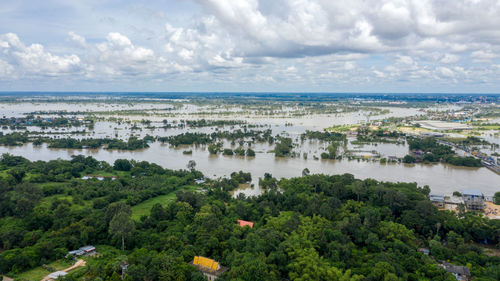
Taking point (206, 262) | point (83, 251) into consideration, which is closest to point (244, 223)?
point (206, 262)

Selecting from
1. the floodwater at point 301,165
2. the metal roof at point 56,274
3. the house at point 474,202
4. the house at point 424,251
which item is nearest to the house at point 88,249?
the metal roof at point 56,274

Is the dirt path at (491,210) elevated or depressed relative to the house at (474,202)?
depressed

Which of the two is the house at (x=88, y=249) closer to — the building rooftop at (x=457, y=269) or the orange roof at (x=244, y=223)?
the orange roof at (x=244, y=223)

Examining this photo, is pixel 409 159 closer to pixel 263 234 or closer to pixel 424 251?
pixel 424 251

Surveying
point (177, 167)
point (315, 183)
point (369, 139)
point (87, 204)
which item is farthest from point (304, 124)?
point (87, 204)

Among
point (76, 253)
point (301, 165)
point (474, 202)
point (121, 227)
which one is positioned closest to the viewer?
point (76, 253)
